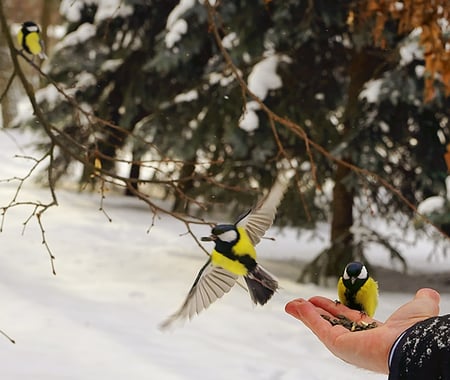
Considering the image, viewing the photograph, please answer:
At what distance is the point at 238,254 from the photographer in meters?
1.19

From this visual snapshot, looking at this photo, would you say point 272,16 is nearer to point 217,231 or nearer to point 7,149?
point 217,231

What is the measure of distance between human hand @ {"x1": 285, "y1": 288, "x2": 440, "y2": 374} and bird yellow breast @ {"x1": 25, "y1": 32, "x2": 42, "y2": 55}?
2.37 meters

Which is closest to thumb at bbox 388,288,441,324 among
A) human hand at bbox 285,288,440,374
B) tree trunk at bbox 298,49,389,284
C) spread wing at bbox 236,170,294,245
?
human hand at bbox 285,288,440,374

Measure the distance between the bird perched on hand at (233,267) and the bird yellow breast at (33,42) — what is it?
238 centimetres

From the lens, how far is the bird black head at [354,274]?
148cm

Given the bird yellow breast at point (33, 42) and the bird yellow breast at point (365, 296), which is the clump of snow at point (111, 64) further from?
the bird yellow breast at point (365, 296)

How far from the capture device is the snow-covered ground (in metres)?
4.09

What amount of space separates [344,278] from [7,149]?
1320cm

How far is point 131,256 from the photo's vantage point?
7230 millimetres

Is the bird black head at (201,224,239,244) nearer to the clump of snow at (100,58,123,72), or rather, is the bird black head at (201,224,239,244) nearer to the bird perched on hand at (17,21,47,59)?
the bird perched on hand at (17,21,47,59)

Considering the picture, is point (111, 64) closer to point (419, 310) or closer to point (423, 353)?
point (419, 310)

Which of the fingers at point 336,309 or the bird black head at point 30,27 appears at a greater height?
the bird black head at point 30,27

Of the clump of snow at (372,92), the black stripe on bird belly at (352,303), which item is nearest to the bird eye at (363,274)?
the black stripe on bird belly at (352,303)

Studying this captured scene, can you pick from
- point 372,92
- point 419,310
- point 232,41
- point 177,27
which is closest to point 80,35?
point 177,27
